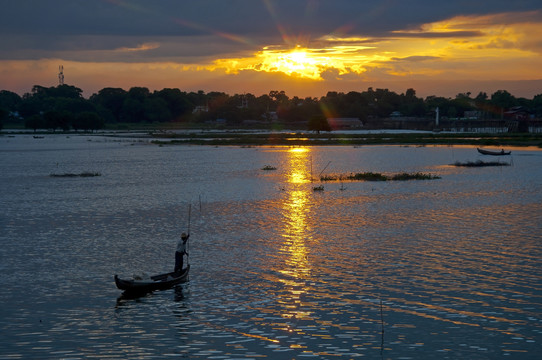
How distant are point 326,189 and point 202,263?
107 ft

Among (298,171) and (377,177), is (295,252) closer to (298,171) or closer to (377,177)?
(377,177)

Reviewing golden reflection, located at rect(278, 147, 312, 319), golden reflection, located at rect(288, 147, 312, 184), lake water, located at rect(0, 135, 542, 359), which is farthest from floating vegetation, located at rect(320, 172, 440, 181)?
lake water, located at rect(0, 135, 542, 359)

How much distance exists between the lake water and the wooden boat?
16.1 inches

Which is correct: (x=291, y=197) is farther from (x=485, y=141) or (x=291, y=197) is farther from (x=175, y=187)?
(x=485, y=141)

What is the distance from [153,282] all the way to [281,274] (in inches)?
230

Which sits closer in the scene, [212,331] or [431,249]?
[212,331]

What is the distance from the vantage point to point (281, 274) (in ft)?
88.5

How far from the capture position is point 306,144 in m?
149

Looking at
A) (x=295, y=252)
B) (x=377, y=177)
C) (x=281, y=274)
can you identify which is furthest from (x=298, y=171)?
(x=281, y=274)

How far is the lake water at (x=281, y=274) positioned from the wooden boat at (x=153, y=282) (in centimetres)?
41

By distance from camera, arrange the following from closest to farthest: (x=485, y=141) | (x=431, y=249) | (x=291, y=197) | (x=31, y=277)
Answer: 1. (x=31, y=277)
2. (x=431, y=249)
3. (x=291, y=197)
4. (x=485, y=141)

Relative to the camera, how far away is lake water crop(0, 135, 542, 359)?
18.8 metres

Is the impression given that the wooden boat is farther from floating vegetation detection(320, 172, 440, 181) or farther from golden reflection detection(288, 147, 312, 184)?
floating vegetation detection(320, 172, 440, 181)

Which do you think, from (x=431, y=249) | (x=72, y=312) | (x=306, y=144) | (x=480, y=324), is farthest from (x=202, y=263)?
(x=306, y=144)
